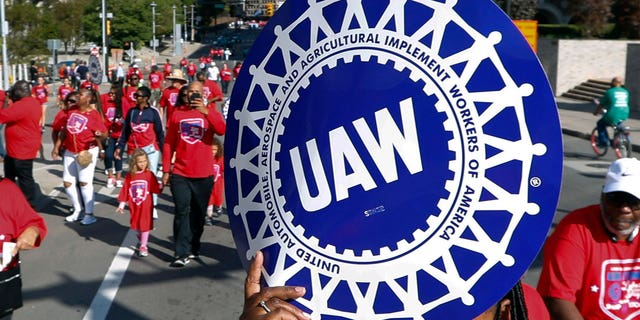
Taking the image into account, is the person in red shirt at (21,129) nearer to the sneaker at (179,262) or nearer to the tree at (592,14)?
the sneaker at (179,262)

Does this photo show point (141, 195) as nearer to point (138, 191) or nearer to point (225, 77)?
point (138, 191)

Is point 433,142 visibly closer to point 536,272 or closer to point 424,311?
point 424,311

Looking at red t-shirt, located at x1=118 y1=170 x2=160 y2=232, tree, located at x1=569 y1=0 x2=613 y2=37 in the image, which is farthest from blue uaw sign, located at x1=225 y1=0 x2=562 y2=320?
tree, located at x1=569 y1=0 x2=613 y2=37

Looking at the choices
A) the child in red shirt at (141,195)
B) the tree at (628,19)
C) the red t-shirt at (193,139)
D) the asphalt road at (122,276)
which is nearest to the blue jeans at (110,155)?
the asphalt road at (122,276)

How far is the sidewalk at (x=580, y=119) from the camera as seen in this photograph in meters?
20.4

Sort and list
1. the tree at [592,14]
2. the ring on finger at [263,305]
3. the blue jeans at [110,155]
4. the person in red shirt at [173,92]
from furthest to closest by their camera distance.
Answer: the tree at [592,14], the blue jeans at [110,155], the person in red shirt at [173,92], the ring on finger at [263,305]

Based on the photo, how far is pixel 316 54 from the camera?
155 cm

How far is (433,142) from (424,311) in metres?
0.32

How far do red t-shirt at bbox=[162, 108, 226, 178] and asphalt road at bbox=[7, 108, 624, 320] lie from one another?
1.06 m

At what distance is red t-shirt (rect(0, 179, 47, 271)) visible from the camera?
4.29 m

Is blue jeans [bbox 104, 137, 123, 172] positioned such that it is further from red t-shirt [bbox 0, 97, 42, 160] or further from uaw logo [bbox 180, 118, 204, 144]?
uaw logo [bbox 180, 118, 204, 144]

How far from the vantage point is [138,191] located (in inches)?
331

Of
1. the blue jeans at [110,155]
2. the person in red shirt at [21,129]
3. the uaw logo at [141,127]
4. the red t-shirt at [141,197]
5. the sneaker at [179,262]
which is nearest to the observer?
the sneaker at [179,262]

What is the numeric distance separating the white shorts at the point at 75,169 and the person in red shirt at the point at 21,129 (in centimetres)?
64
